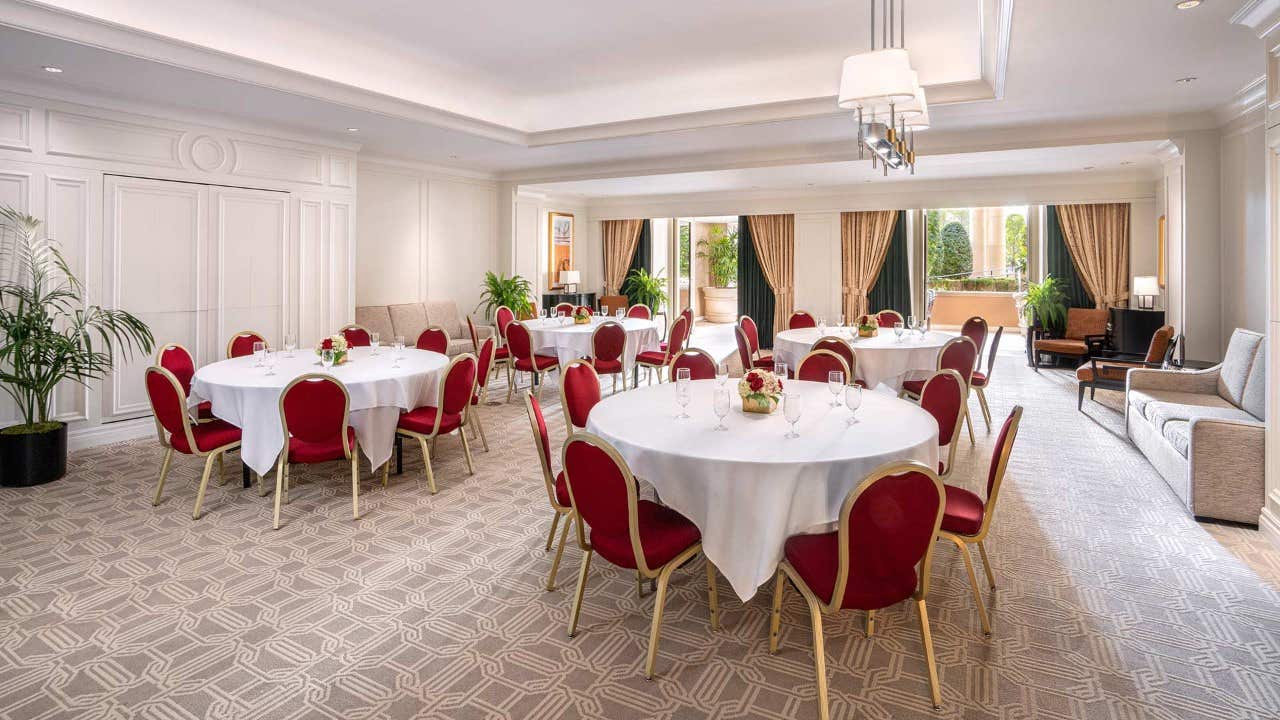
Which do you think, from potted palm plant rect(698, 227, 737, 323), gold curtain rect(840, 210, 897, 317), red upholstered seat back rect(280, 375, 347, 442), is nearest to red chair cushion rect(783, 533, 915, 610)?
red upholstered seat back rect(280, 375, 347, 442)

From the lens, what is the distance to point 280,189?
23.1 feet

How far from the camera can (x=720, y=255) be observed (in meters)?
17.5

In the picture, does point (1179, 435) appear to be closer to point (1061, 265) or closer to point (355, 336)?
point (355, 336)

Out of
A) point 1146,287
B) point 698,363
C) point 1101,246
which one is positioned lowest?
point 698,363

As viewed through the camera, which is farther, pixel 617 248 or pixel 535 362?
pixel 617 248

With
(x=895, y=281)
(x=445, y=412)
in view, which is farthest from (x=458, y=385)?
(x=895, y=281)

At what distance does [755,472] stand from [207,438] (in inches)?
134

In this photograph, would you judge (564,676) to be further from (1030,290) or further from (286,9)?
(1030,290)

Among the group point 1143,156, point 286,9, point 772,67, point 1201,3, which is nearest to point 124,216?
point 286,9

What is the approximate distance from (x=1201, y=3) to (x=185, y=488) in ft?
22.0

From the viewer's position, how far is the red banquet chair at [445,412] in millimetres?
4426

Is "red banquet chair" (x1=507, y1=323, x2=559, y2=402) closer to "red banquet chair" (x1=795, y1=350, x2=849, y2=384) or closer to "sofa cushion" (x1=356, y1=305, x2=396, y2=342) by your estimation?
"sofa cushion" (x1=356, y1=305, x2=396, y2=342)

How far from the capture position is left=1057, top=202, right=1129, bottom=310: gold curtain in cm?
995

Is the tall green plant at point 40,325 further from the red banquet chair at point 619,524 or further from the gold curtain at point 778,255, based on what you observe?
the gold curtain at point 778,255
